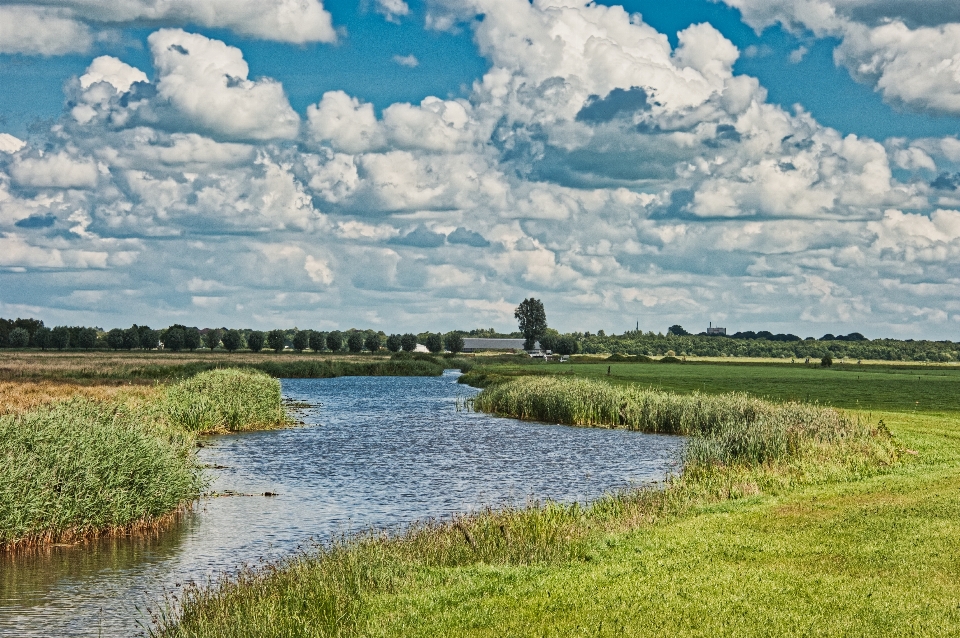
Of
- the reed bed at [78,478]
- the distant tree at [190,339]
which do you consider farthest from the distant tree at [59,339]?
the reed bed at [78,478]

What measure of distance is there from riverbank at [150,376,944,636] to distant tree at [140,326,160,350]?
189m

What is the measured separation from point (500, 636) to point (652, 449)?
105ft

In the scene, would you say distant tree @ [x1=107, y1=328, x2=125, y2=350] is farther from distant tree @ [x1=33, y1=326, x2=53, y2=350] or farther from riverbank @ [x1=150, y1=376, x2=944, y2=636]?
riverbank @ [x1=150, y1=376, x2=944, y2=636]

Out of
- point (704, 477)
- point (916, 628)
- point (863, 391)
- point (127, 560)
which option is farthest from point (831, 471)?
point (863, 391)

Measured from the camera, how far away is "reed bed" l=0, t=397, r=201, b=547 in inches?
826

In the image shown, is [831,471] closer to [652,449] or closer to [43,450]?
[652,449]

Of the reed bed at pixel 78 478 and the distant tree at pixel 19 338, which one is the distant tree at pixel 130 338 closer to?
the distant tree at pixel 19 338

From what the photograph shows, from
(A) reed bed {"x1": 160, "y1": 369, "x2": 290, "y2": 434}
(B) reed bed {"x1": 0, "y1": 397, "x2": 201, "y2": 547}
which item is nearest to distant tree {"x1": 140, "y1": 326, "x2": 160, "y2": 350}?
(A) reed bed {"x1": 160, "y1": 369, "x2": 290, "y2": 434}

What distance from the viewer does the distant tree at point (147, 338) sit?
196250 millimetres

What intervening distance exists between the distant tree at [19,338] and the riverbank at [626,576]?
189m

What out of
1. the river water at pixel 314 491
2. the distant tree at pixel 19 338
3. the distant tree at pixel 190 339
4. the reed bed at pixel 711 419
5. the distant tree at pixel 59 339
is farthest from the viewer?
the distant tree at pixel 190 339

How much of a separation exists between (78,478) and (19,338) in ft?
605

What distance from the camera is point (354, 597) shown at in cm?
1486

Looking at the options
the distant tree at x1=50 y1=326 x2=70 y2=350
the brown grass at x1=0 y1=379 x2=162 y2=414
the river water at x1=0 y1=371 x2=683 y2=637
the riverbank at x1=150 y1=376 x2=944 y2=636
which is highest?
the distant tree at x1=50 y1=326 x2=70 y2=350
